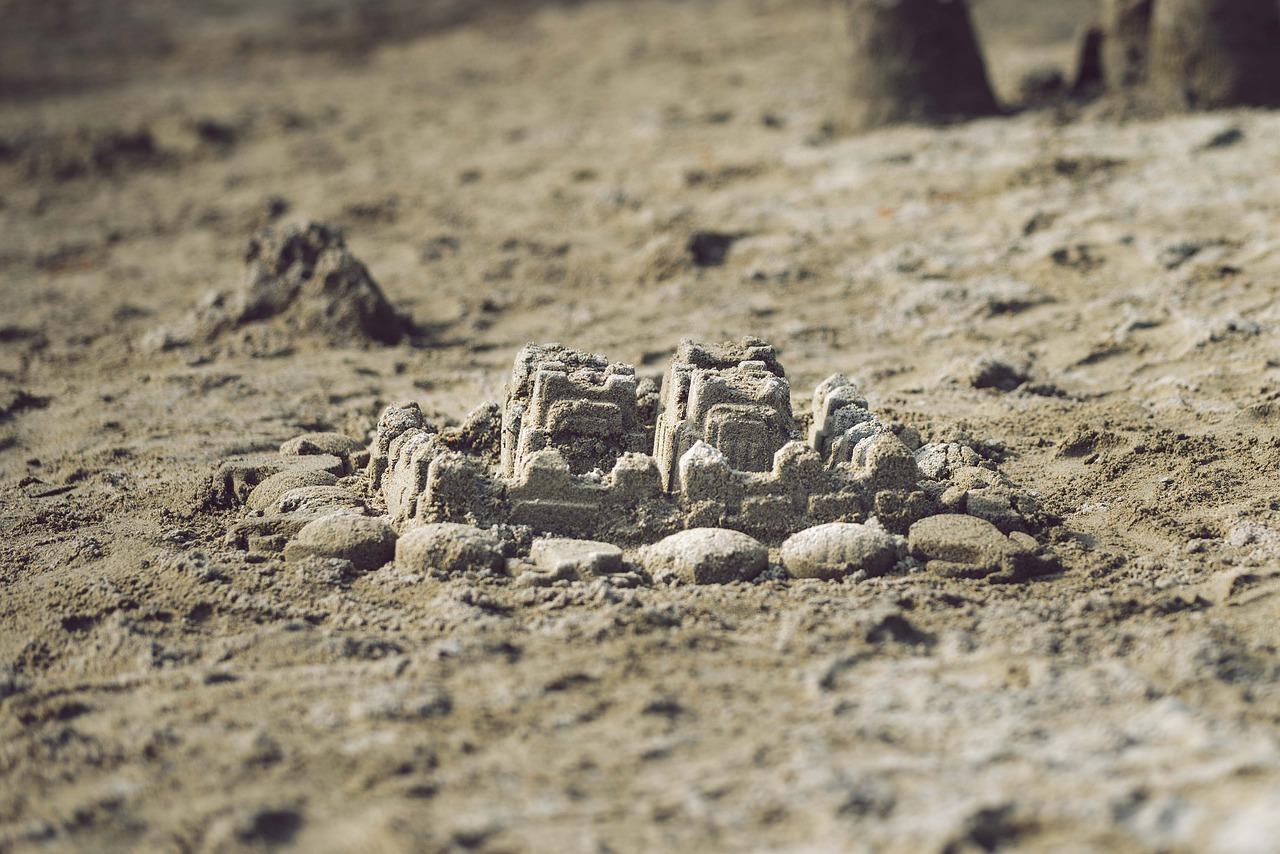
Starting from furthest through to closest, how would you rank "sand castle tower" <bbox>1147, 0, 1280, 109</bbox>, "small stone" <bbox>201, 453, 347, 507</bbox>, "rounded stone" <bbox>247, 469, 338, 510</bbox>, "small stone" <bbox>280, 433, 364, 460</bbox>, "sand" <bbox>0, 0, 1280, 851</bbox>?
"sand castle tower" <bbox>1147, 0, 1280, 109</bbox> → "small stone" <bbox>280, 433, 364, 460</bbox> → "small stone" <bbox>201, 453, 347, 507</bbox> → "rounded stone" <bbox>247, 469, 338, 510</bbox> → "sand" <bbox>0, 0, 1280, 851</bbox>

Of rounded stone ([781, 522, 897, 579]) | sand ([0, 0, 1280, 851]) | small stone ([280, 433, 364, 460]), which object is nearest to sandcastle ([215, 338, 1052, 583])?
rounded stone ([781, 522, 897, 579])

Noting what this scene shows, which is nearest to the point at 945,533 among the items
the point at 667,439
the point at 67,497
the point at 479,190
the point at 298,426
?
the point at 667,439

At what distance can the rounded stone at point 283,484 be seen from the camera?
4.51 metres

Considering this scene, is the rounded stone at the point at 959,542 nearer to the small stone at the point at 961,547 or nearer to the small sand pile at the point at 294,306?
the small stone at the point at 961,547

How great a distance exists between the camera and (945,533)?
395 cm

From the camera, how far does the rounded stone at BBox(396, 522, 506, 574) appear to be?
390 centimetres

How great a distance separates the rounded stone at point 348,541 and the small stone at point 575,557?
48cm

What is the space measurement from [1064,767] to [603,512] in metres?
1.78

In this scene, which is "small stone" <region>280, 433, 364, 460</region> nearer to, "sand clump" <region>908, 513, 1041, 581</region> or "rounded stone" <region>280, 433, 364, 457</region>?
"rounded stone" <region>280, 433, 364, 457</region>

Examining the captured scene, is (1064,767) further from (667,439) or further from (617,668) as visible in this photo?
(667,439)

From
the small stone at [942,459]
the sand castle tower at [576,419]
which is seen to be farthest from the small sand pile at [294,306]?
the small stone at [942,459]

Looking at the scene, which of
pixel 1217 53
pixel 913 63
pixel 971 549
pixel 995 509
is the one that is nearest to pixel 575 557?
pixel 971 549

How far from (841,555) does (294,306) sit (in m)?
3.88

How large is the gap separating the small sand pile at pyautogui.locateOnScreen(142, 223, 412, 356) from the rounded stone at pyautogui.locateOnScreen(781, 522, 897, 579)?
132 inches
